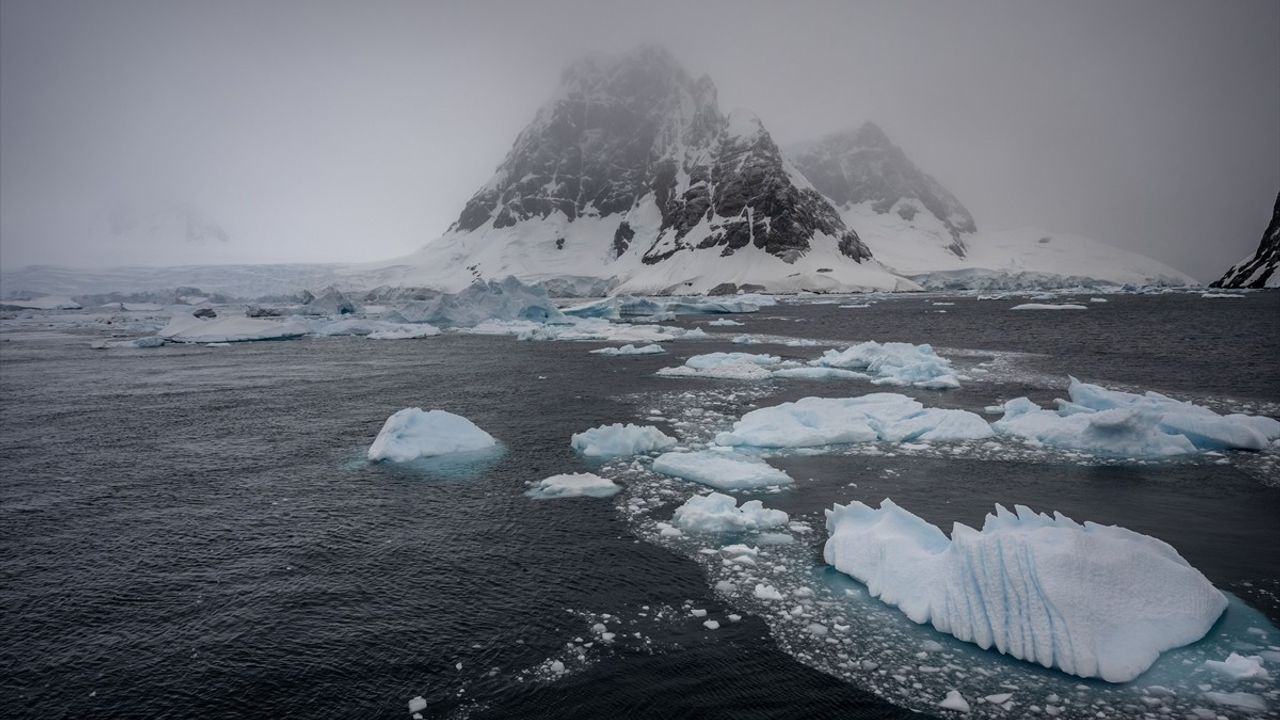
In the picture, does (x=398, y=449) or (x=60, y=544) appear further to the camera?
(x=398, y=449)

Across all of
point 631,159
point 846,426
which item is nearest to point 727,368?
point 846,426

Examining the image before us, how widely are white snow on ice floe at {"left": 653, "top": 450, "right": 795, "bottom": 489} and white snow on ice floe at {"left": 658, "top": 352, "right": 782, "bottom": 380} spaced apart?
11391 millimetres

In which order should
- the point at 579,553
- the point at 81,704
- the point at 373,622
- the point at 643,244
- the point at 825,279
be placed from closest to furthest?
the point at 81,704 → the point at 373,622 → the point at 579,553 → the point at 825,279 → the point at 643,244

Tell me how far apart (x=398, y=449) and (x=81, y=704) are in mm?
8094

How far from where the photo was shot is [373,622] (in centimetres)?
738

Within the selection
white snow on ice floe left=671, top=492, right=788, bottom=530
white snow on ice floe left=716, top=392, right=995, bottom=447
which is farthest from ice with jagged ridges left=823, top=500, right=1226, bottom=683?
white snow on ice floe left=716, top=392, right=995, bottom=447

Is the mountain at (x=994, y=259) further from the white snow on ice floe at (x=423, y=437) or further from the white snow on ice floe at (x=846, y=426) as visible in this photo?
the white snow on ice floe at (x=423, y=437)

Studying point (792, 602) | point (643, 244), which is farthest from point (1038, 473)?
point (643, 244)

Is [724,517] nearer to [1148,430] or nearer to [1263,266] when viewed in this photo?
[1148,430]

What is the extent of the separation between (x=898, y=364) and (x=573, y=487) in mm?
16440

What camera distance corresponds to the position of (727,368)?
25.5 m

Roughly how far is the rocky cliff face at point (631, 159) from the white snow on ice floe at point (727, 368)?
397 ft

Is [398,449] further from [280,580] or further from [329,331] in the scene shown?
[329,331]

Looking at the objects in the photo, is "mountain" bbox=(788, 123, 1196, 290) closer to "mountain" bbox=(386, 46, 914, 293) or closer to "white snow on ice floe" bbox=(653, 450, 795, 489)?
"mountain" bbox=(386, 46, 914, 293)
